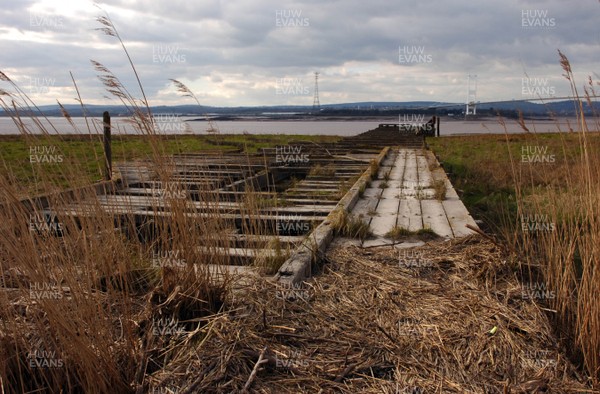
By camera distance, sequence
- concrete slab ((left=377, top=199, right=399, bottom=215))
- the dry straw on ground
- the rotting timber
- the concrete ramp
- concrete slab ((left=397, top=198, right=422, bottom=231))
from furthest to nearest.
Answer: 1. concrete slab ((left=377, top=199, right=399, bottom=215))
2. concrete slab ((left=397, top=198, right=422, bottom=231))
3. the concrete ramp
4. the rotting timber
5. the dry straw on ground

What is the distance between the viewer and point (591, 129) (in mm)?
2953

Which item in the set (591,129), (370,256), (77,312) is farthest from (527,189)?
(77,312)

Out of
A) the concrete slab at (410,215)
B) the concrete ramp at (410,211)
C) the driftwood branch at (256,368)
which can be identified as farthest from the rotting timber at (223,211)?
the driftwood branch at (256,368)

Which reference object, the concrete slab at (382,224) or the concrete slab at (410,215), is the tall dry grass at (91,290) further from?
the concrete slab at (410,215)

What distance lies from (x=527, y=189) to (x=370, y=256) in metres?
6.59

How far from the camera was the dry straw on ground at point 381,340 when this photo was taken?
95.1 inches

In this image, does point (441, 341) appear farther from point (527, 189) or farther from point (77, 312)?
point (527, 189)

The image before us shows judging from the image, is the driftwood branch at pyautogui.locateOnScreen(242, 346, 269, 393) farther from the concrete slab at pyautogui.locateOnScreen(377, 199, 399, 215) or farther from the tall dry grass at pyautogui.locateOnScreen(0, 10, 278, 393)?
the concrete slab at pyautogui.locateOnScreen(377, 199, 399, 215)

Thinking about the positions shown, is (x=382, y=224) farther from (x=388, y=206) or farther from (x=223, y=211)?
(x=223, y=211)

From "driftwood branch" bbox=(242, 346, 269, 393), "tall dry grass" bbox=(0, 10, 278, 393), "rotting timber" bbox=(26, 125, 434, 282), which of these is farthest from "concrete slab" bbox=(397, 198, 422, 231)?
"driftwood branch" bbox=(242, 346, 269, 393)

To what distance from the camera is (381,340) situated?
2.83 m

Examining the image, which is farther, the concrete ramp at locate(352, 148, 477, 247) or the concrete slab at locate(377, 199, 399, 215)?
the concrete slab at locate(377, 199, 399, 215)

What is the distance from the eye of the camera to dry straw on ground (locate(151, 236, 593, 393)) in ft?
7.93

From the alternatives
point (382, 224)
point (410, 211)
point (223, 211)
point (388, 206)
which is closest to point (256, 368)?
point (223, 211)
